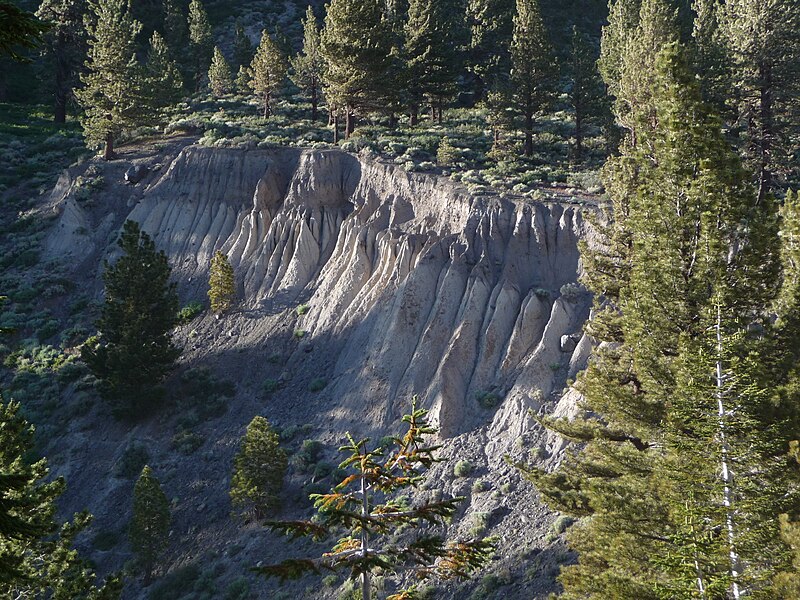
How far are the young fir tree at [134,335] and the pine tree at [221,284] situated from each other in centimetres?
288

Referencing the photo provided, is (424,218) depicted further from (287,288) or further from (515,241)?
(287,288)

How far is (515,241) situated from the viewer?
119ft

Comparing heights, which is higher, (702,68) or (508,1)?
(508,1)

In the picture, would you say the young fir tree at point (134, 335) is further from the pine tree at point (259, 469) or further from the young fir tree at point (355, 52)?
the young fir tree at point (355, 52)

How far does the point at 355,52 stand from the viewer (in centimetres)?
4769

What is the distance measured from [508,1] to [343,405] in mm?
40132

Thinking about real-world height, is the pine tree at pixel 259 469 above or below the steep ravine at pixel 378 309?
below

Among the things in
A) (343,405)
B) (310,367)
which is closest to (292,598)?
(343,405)

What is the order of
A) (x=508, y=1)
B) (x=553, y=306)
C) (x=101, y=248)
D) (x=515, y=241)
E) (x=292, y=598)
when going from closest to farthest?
1. (x=292, y=598)
2. (x=553, y=306)
3. (x=515, y=241)
4. (x=101, y=248)
5. (x=508, y=1)

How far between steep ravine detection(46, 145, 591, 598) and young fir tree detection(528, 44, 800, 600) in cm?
847

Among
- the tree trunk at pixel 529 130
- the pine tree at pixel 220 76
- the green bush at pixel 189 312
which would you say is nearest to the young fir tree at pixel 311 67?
the pine tree at pixel 220 76

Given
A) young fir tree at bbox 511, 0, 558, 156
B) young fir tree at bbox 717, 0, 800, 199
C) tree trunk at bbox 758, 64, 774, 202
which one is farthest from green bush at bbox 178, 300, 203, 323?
young fir tree at bbox 717, 0, 800, 199

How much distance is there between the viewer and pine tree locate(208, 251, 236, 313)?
4144cm

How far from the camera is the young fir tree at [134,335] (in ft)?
122
